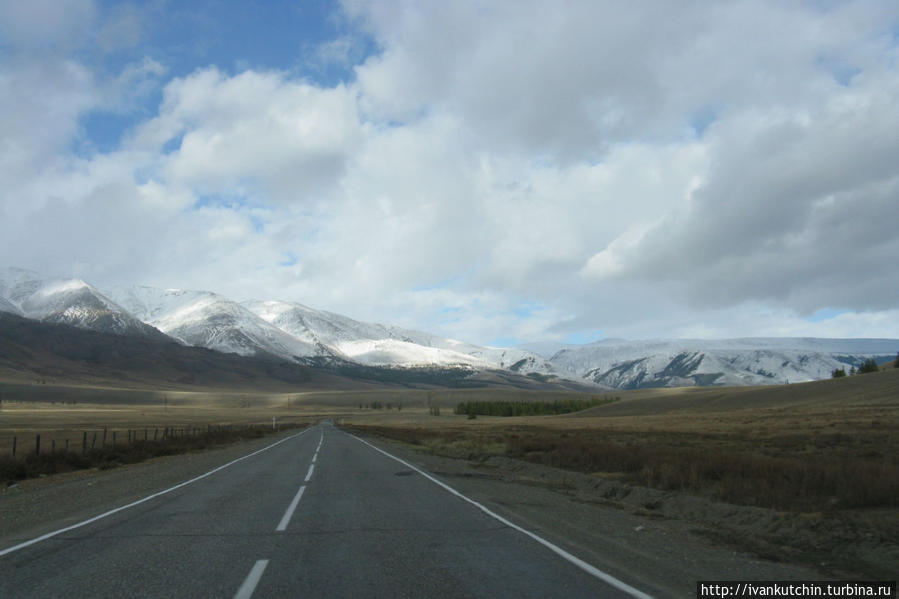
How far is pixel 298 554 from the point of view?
9.33 metres

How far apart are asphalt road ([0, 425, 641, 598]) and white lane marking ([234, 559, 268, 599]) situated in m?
0.01

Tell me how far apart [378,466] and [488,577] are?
722 inches

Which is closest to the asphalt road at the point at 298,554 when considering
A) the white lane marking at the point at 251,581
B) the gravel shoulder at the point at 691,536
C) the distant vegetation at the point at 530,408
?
the white lane marking at the point at 251,581

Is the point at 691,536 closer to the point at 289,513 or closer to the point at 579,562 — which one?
the point at 579,562

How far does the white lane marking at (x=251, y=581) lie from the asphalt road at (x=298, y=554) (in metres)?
0.01

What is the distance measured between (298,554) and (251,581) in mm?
1538

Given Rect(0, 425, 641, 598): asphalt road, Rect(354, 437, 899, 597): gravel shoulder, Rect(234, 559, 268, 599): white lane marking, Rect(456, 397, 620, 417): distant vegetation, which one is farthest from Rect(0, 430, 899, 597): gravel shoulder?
Rect(456, 397, 620, 417): distant vegetation

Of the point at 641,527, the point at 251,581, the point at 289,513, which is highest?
the point at 251,581

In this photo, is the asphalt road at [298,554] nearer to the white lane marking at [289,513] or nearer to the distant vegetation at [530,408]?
the white lane marking at [289,513]

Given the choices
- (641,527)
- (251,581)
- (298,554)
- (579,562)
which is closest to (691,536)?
(641,527)

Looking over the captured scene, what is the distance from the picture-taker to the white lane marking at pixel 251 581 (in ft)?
23.9

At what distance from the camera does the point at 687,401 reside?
12681 centimetres

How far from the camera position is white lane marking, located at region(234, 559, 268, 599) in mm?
7280

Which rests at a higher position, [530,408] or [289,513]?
[289,513]
